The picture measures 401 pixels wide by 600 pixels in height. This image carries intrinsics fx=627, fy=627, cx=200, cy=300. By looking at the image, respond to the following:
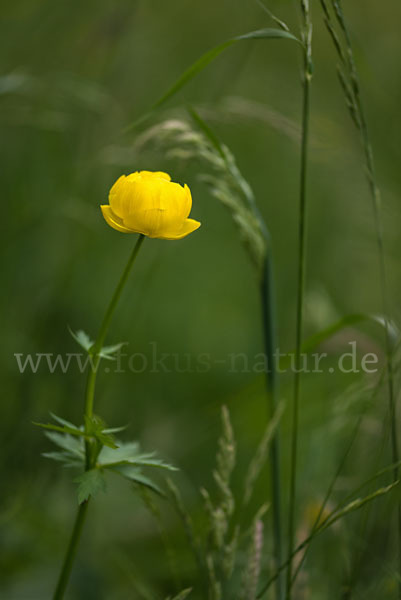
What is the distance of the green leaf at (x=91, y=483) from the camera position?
75cm

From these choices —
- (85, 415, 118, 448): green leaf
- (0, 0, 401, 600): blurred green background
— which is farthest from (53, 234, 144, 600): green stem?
(0, 0, 401, 600): blurred green background

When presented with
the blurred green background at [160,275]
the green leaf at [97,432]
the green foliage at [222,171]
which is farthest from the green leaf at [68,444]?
the green foliage at [222,171]

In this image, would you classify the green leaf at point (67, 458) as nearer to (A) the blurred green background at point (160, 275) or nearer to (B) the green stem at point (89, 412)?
(B) the green stem at point (89, 412)

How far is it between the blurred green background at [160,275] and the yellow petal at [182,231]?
0.34 meters

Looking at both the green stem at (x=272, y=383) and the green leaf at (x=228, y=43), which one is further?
the green stem at (x=272, y=383)

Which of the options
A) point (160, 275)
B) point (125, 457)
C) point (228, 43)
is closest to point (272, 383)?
point (125, 457)

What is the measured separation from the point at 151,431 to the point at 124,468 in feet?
3.48

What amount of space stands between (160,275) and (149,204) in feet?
5.66

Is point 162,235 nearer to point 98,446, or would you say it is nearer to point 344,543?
point 98,446

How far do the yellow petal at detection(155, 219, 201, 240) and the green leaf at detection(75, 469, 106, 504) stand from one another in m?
0.31

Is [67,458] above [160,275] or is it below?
above

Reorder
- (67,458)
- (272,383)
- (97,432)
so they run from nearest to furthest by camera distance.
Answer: (97,432)
(67,458)
(272,383)

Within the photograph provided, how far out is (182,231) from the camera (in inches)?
33.1

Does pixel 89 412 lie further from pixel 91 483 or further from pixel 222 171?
pixel 222 171
